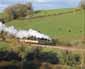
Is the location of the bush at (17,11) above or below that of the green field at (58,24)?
above

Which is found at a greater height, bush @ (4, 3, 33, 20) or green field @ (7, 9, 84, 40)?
bush @ (4, 3, 33, 20)

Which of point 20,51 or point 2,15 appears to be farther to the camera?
point 2,15

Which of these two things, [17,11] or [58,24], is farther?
[58,24]

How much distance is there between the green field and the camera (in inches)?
583

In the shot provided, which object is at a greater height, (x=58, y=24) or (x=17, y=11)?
(x=17, y=11)

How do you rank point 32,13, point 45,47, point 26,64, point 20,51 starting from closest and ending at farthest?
1. point 26,64
2. point 20,51
3. point 45,47
4. point 32,13

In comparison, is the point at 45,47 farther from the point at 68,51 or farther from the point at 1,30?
the point at 1,30

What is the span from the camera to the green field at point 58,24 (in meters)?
14.8

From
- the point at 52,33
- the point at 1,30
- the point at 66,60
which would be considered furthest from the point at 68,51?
the point at 52,33

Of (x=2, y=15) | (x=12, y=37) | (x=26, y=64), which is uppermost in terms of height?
(x=2, y=15)

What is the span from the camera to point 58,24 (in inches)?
653

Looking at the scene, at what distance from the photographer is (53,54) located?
379 inches

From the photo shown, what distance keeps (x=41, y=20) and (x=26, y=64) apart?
26.0 ft

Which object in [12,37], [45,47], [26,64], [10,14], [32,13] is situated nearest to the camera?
[26,64]
